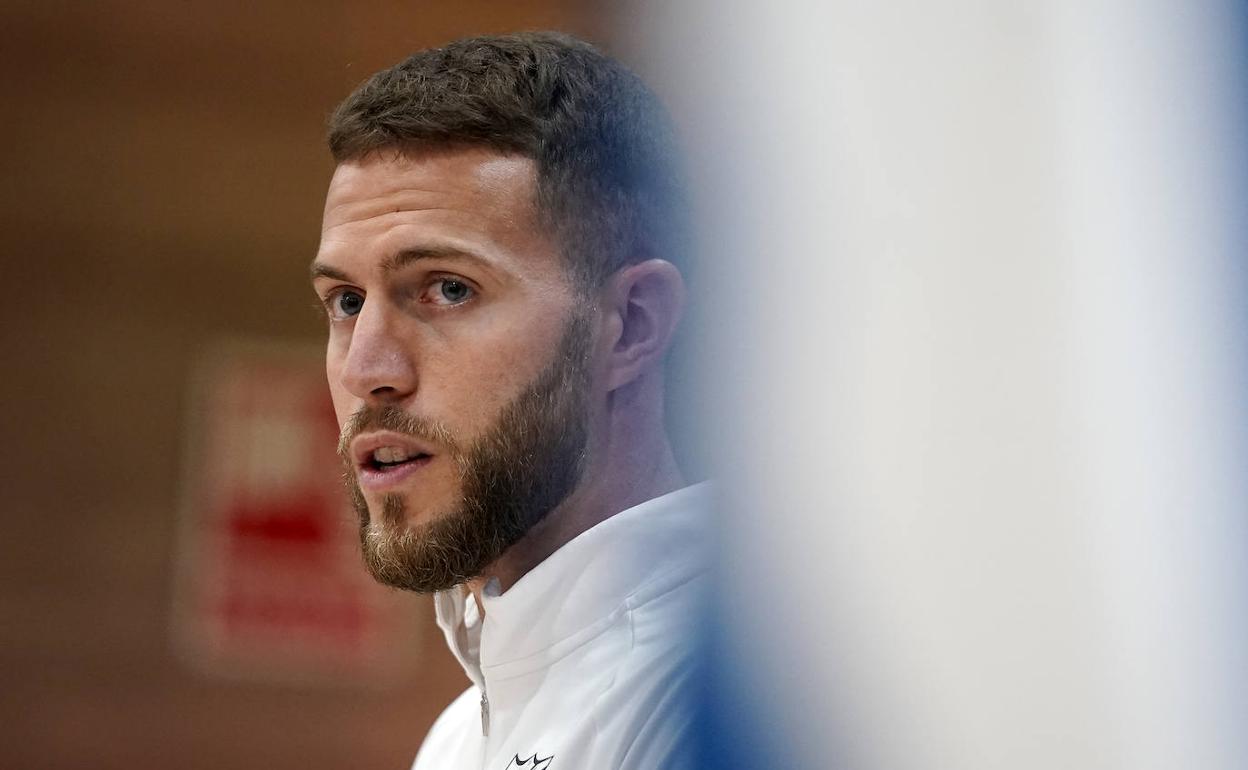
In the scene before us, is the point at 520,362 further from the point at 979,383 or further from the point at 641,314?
the point at 979,383

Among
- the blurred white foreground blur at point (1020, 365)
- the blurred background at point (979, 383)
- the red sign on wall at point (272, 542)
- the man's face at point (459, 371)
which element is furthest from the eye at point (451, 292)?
the red sign on wall at point (272, 542)

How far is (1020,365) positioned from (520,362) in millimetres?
554

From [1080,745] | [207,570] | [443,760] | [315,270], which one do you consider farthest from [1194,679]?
[207,570]

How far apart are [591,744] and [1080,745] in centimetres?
48

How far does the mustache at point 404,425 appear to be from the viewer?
815mm

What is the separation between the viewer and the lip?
824 mm

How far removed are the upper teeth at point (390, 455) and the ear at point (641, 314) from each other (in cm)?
14

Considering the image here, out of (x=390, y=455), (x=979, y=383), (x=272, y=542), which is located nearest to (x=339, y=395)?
(x=390, y=455)

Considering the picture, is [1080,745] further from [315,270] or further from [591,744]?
[315,270]

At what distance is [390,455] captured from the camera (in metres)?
0.84

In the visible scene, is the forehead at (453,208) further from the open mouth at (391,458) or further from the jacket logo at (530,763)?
the jacket logo at (530,763)

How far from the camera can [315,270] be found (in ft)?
2.92

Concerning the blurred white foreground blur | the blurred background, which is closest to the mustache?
the blurred background

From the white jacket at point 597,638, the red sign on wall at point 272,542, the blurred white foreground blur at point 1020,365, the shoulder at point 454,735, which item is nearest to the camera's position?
the blurred white foreground blur at point 1020,365
